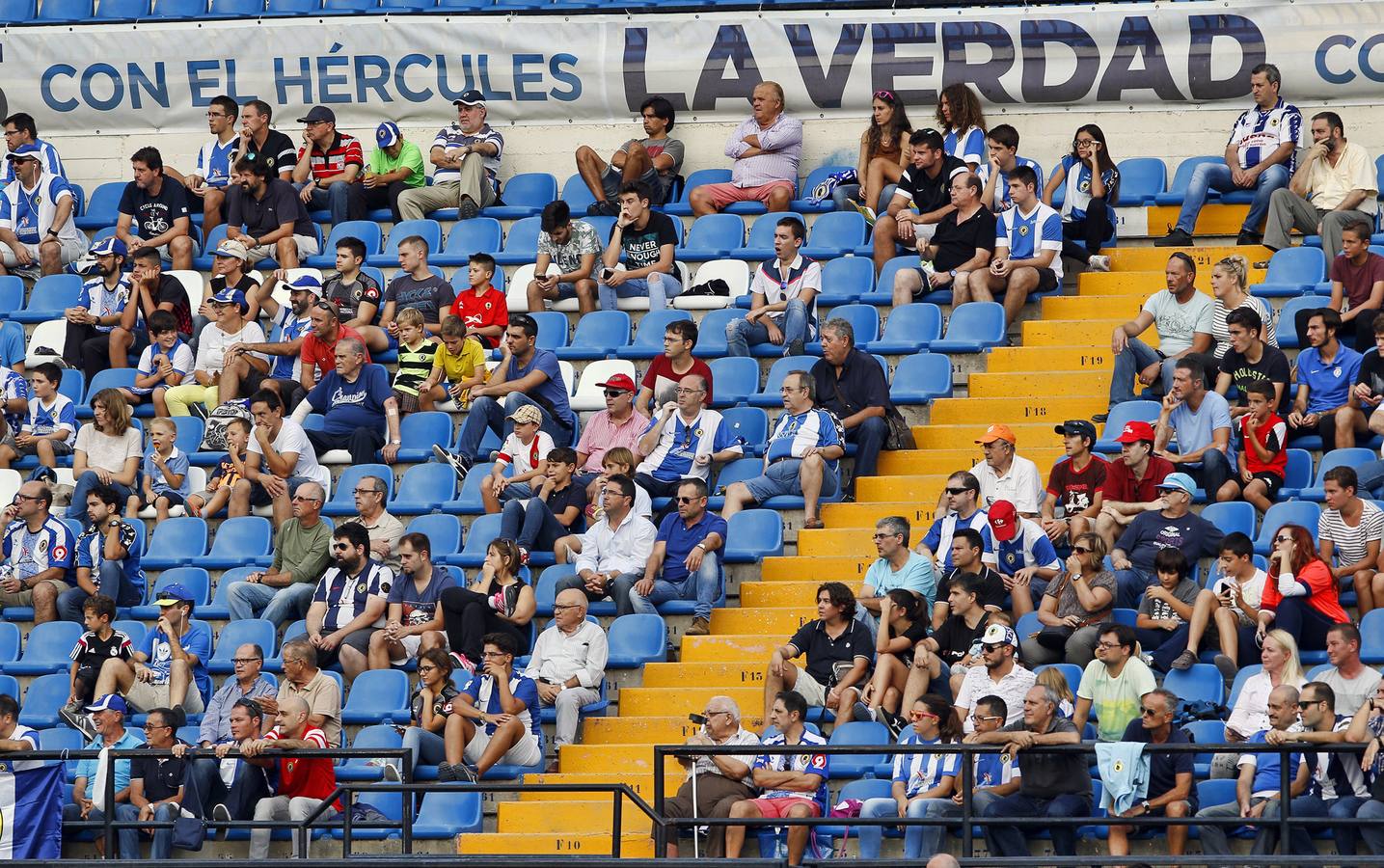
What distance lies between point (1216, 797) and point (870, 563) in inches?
111

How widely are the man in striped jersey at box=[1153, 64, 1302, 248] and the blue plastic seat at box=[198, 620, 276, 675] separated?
21.3 feet

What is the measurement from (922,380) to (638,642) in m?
2.75

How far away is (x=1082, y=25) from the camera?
672 inches

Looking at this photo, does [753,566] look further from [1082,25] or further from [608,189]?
[1082,25]

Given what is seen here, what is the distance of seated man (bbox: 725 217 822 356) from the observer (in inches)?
587

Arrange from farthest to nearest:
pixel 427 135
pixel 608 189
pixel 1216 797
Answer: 1. pixel 427 135
2. pixel 608 189
3. pixel 1216 797

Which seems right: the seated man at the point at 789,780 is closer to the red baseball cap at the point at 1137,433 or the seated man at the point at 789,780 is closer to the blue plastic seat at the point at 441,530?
the red baseball cap at the point at 1137,433

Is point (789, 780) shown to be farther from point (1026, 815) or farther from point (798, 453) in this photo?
point (798, 453)

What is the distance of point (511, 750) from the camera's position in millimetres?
12383

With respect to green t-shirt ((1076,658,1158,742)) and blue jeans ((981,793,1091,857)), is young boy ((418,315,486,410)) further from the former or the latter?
blue jeans ((981,793,1091,857))

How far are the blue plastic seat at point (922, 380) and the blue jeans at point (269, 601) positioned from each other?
3764 mm

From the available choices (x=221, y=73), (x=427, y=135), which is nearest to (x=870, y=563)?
(x=427, y=135)

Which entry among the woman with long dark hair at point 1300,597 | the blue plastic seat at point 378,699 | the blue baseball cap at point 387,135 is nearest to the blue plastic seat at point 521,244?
the blue baseball cap at point 387,135

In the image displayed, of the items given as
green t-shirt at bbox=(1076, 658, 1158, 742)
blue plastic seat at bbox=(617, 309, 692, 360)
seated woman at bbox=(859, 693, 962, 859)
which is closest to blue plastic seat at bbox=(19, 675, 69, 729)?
blue plastic seat at bbox=(617, 309, 692, 360)
